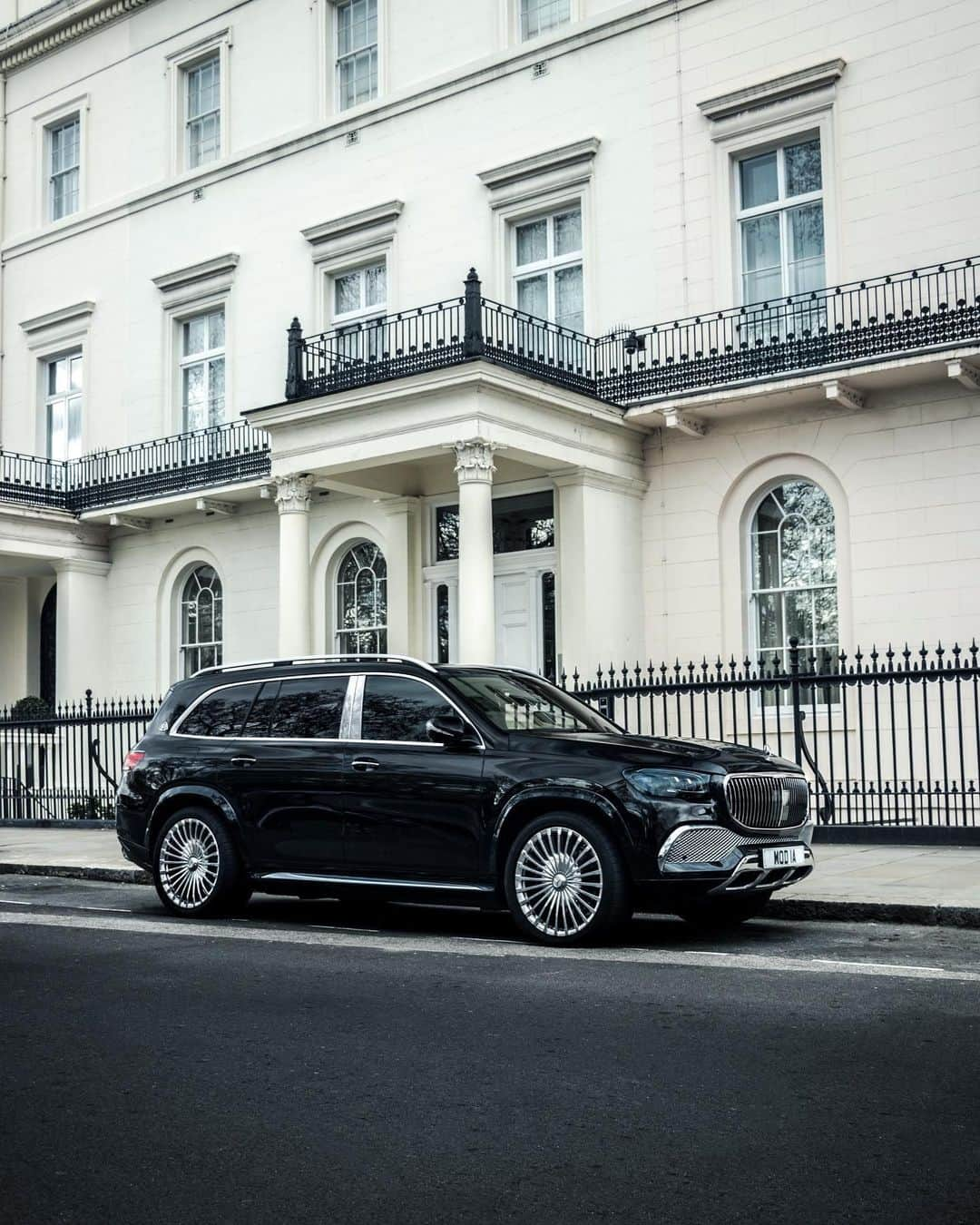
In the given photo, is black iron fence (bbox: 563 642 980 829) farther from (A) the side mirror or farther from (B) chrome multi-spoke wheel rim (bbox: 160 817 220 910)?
(B) chrome multi-spoke wheel rim (bbox: 160 817 220 910)

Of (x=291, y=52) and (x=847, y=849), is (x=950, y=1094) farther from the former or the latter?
(x=291, y=52)

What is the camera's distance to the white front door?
21734 mm

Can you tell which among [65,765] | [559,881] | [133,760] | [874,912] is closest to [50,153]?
[65,765]

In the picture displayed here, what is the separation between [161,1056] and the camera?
5953 millimetres

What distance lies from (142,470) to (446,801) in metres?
18.8

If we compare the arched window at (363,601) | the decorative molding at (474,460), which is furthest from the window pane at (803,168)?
the arched window at (363,601)

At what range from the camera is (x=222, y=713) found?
1088 centimetres

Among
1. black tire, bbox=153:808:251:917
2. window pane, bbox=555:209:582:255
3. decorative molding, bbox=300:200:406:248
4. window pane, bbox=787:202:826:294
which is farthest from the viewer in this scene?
decorative molding, bbox=300:200:406:248

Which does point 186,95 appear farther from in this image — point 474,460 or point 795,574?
point 795,574

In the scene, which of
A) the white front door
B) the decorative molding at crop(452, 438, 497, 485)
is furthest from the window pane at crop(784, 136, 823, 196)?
the white front door

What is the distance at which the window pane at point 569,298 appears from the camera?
2208 cm

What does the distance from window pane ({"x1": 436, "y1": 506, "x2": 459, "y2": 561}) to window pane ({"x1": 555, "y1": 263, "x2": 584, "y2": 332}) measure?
338 cm

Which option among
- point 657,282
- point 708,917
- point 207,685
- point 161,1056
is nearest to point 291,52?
point 657,282

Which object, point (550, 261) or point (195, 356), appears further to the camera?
point (195, 356)
